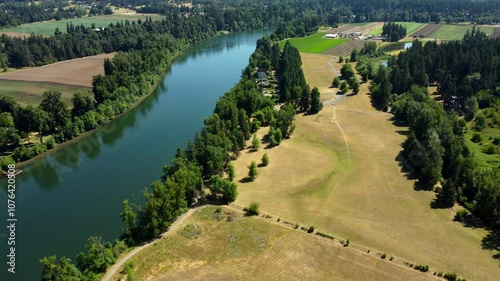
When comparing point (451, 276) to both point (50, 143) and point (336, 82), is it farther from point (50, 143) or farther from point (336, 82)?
point (336, 82)

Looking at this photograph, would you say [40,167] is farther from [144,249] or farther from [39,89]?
[39,89]

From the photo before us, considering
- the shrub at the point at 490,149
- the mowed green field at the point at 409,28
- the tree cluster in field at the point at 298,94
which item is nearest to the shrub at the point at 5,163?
the tree cluster in field at the point at 298,94

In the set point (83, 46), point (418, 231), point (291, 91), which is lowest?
point (418, 231)

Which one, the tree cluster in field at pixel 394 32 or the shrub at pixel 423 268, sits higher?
the tree cluster in field at pixel 394 32

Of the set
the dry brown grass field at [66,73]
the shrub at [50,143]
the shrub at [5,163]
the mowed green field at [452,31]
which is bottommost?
the shrub at [5,163]

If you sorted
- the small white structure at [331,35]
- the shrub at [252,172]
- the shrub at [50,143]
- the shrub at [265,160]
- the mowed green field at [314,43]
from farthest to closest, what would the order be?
the small white structure at [331,35] < the mowed green field at [314,43] < the shrub at [50,143] < the shrub at [265,160] < the shrub at [252,172]

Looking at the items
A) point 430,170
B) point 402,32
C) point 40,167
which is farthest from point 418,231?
point 402,32

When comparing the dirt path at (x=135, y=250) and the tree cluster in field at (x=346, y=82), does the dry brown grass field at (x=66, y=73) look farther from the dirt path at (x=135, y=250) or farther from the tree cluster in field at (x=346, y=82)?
the dirt path at (x=135, y=250)

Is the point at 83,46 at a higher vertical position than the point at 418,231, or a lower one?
higher

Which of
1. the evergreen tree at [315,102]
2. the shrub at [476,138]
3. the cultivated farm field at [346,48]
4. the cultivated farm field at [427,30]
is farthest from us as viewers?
the cultivated farm field at [427,30]
